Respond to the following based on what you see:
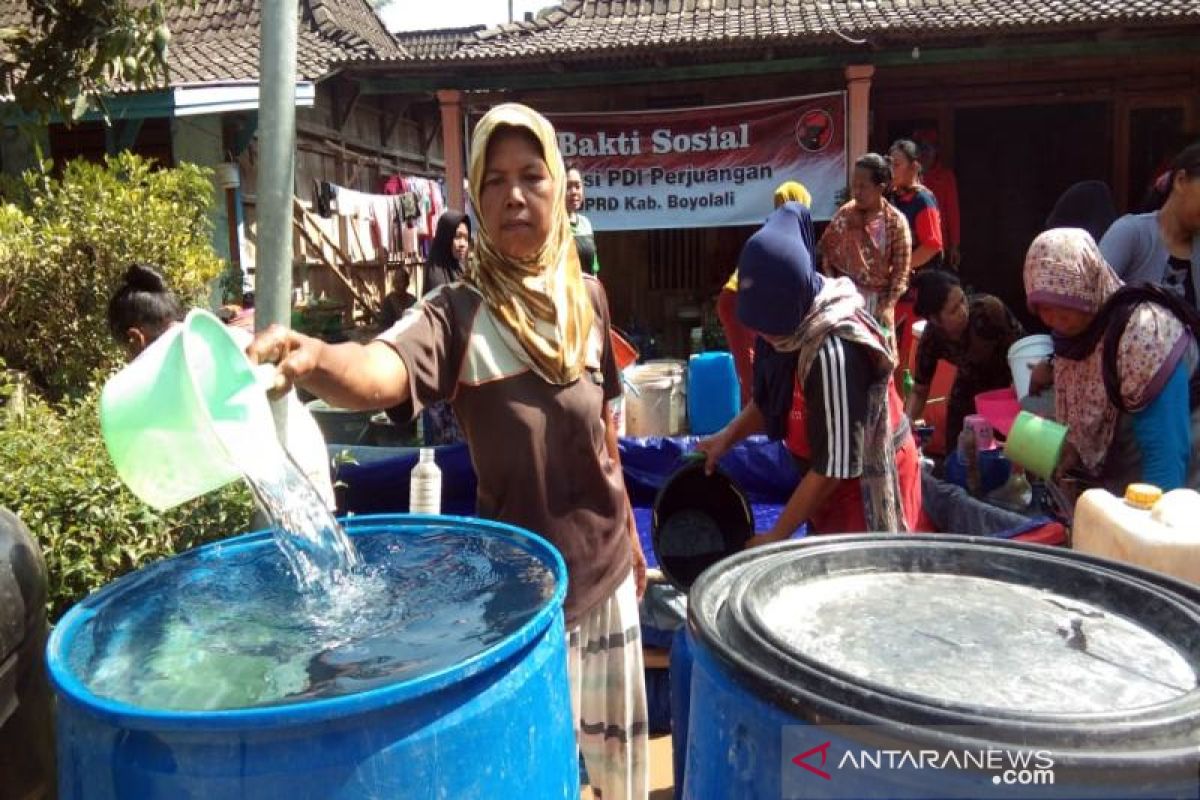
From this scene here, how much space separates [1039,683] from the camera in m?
1.07

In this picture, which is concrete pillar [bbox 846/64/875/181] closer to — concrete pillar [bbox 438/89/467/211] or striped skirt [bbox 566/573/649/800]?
concrete pillar [bbox 438/89/467/211]

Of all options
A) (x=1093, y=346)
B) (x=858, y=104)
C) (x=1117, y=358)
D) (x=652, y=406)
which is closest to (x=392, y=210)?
(x=858, y=104)

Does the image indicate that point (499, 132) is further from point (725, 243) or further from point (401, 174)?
point (401, 174)

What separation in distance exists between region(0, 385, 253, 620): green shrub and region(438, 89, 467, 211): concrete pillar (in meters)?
5.64

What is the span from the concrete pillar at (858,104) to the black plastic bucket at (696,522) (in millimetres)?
5878

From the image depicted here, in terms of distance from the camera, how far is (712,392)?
636 centimetres

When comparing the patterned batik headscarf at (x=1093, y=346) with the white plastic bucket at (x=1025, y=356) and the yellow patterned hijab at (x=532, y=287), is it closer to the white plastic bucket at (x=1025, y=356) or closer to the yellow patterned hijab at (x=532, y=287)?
the white plastic bucket at (x=1025, y=356)

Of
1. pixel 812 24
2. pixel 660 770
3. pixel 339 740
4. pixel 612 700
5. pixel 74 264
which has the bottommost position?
pixel 660 770

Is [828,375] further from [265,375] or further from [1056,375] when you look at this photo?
[265,375]

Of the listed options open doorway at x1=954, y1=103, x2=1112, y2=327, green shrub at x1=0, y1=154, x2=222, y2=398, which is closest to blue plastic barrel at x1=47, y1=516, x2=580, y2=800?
green shrub at x1=0, y1=154, x2=222, y2=398

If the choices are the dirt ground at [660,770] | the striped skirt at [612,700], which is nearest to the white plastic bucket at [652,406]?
the dirt ground at [660,770]

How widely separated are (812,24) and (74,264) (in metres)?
6.30

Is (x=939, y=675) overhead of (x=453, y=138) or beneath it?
beneath

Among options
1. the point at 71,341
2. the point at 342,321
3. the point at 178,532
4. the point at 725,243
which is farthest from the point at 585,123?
the point at 178,532
